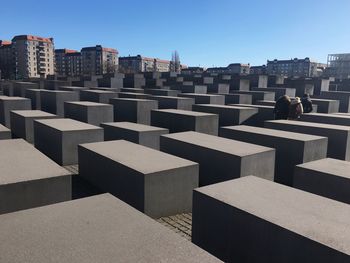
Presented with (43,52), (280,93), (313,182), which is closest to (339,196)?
(313,182)

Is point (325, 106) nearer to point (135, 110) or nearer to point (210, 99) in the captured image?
point (210, 99)

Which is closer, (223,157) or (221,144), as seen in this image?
(223,157)

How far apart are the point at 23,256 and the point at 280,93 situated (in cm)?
2185

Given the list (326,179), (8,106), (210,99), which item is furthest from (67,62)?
(326,179)

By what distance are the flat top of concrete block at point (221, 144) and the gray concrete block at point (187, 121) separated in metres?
2.21

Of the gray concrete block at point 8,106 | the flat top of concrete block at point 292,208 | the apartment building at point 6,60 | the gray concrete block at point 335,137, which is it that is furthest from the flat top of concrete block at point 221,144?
the apartment building at point 6,60

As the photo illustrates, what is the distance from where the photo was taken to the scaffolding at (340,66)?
6474cm

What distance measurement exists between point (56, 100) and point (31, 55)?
88156 millimetres

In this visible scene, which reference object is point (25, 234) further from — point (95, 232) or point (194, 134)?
point (194, 134)

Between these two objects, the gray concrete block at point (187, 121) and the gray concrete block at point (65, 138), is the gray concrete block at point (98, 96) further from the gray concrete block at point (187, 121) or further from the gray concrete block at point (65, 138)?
the gray concrete block at point (65, 138)

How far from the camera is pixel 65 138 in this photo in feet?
29.6

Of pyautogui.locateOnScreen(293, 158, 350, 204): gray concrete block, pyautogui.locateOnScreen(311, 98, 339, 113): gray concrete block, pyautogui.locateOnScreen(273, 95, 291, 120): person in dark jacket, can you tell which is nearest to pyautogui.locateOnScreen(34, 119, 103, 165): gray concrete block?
pyautogui.locateOnScreen(293, 158, 350, 204): gray concrete block

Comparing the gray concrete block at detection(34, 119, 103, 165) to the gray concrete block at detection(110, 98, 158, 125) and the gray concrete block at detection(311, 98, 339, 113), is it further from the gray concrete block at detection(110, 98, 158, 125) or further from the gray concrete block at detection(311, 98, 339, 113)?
the gray concrete block at detection(311, 98, 339, 113)

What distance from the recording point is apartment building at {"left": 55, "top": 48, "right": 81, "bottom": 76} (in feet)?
372
